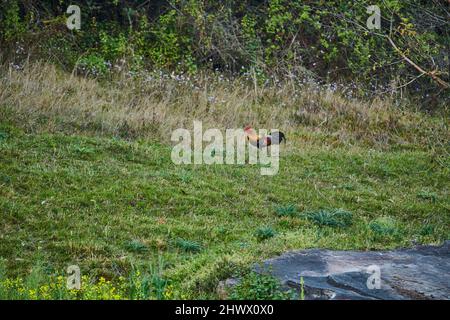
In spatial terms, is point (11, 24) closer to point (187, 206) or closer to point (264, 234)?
point (187, 206)

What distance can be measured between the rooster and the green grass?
45cm

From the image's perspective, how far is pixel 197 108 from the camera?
14.3 metres

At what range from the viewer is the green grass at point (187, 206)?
7484 mm

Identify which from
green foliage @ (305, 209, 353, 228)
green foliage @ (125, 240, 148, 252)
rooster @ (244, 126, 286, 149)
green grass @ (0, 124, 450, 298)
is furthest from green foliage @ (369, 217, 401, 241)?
rooster @ (244, 126, 286, 149)

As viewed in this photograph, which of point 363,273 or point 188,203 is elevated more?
point 188,203

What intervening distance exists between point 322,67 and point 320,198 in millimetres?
8496

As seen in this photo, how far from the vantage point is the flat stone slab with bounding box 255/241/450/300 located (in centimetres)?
574

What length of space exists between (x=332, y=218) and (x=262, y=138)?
3647 mm

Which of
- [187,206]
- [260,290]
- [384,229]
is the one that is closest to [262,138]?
[187,206]

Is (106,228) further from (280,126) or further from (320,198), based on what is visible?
(280,126)

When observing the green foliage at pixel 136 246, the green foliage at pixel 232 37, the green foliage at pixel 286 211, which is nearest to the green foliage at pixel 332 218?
the green foliage at pixel 286 211

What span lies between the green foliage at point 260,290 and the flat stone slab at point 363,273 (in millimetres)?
168

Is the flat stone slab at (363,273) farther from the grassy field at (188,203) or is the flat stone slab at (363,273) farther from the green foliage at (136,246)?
the green foliage at (136,246)

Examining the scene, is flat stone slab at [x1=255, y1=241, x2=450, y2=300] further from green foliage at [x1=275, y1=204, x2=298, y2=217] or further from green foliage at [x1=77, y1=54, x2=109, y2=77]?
green foliage at [x1=77, y1=54, x2=109, y2=77]
